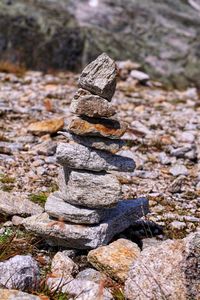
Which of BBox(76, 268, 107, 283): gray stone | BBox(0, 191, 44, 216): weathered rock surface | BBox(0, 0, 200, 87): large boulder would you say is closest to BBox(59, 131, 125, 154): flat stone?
BBox(0, 191, 44, 216): weathered rock surface

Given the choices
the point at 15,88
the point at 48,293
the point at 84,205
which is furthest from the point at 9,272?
the point at 15,88

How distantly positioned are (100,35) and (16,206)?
16.1 m

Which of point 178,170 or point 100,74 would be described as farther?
point 178,170

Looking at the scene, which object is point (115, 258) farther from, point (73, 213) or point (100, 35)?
point (100, 35)

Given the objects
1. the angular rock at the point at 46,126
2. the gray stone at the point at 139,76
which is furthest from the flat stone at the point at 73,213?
the gray stone at the point at 139,76

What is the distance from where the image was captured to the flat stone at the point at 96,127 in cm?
781

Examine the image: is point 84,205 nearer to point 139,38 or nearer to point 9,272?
point 9,272

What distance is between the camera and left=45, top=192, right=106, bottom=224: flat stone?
773cm

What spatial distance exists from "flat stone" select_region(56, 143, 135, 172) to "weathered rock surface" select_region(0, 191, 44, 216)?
52.7 inches

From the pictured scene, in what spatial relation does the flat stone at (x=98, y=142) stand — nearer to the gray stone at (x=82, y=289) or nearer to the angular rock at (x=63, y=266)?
the angular rock at (x=63, y=266)

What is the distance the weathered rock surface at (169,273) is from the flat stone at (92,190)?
131 centimetres

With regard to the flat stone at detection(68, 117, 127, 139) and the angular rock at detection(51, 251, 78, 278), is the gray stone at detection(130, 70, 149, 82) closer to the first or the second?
the flat stone at detection(68, 117, 127, 139)

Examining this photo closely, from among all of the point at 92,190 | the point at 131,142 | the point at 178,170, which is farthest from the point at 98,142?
the point at 131,142

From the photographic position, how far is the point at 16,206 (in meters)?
8.86
